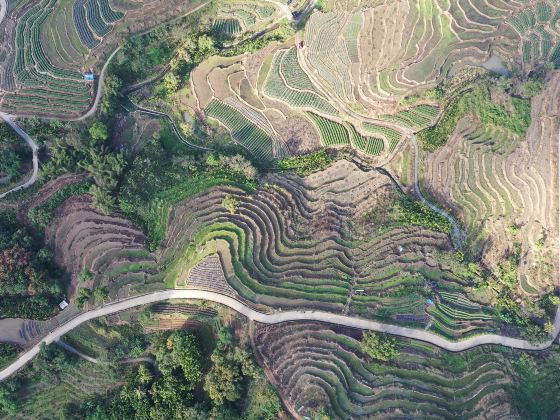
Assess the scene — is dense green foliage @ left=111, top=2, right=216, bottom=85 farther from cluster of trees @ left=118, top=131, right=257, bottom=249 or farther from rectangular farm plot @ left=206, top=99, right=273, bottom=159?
cluster of trees @ left=118, top=131, right=257, bottom=249

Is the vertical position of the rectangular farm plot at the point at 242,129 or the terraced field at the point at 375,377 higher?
the rectangular farm plot at the point at 242,129

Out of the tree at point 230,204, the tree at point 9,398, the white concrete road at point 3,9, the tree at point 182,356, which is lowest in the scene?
the tree at point 182,356

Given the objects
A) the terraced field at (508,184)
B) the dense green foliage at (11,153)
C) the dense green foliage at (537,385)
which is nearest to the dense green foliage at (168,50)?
the dense green foliage at (11,153)

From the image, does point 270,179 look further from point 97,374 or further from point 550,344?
point 550,344

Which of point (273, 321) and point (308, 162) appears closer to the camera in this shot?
point (273, 321)

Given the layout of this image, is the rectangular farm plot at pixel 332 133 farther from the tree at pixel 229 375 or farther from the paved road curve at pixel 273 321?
the tree at pixel 229 375

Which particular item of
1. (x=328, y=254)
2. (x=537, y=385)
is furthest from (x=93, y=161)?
(x=537, y=385)

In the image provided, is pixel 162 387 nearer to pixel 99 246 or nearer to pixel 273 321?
pixel 273 321
